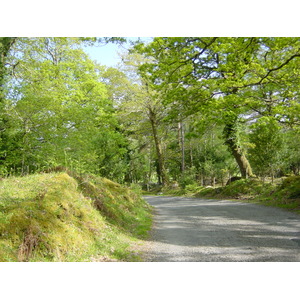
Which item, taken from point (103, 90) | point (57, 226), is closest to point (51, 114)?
point (103, 90)

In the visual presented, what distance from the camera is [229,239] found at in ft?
16.7

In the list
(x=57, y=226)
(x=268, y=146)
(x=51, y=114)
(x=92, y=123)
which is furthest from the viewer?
(x=268, y=146)

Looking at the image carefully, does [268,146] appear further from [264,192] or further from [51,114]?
[51,114]

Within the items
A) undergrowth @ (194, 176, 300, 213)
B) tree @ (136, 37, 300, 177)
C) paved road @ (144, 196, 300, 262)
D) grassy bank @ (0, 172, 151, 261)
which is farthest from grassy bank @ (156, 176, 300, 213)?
grassy bank @ (0, 172, 151, 261)

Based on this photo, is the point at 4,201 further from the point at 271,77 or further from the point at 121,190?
the point at 271,77

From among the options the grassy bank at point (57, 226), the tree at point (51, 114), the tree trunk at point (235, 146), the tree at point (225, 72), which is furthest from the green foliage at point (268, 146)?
the grassy bank at point (57, 226)

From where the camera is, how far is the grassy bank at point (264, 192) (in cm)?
914

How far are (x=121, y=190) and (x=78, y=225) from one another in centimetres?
508

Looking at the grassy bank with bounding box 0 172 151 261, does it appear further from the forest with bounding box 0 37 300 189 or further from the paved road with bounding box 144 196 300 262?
the forest with bounding box 0 37 300 189

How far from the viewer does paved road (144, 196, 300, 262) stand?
4160 mm

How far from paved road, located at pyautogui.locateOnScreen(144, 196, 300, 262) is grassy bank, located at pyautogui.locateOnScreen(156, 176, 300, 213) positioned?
1823 mm

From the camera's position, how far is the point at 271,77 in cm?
873

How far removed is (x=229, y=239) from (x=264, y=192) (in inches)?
292
